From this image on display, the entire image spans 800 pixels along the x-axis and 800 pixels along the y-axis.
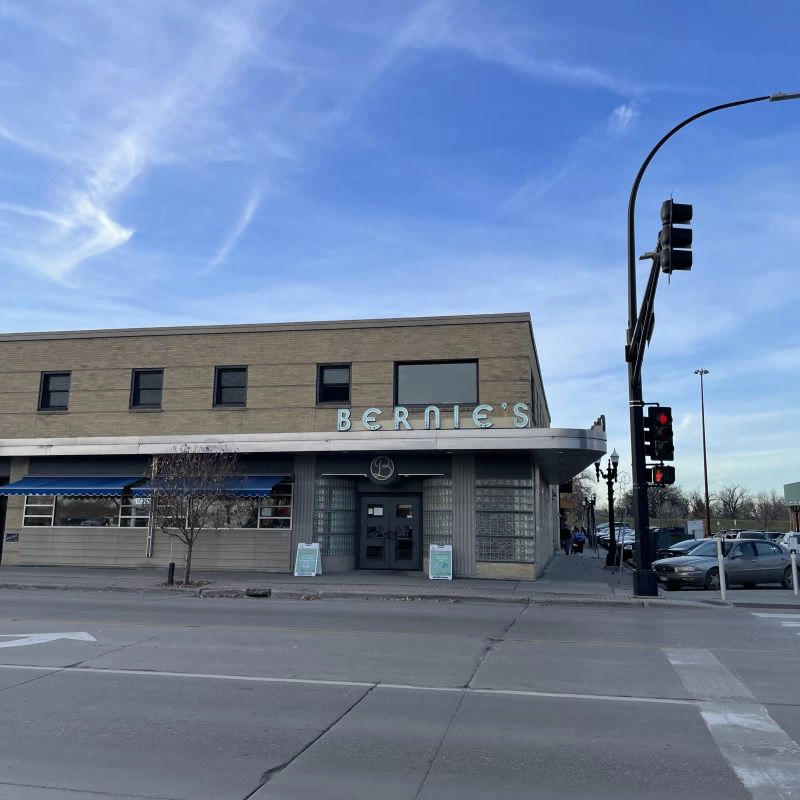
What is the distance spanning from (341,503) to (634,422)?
911 centimetres

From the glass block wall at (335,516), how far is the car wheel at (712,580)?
9.66 m

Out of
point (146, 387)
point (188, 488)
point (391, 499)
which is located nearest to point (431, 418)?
point (391, 499)

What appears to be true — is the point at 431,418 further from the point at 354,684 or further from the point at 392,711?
the point at 392,711

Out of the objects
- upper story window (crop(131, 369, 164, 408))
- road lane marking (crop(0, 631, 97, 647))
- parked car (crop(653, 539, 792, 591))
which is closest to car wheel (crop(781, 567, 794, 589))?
parked car (crop(653, 539, 792, 591))

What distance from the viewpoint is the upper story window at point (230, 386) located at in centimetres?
2288

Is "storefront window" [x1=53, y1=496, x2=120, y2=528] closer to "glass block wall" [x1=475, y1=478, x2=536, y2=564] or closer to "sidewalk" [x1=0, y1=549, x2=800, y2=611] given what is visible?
"sidewalk" [x1=0, y1=549, x2=800, y2=611]

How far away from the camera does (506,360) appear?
21.1 metres

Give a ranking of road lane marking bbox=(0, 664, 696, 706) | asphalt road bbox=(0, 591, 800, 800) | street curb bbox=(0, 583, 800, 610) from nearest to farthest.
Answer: asphalt road bbox=(0, 591, 800, 800) < road lane marking bbox=(0, 664, 696, 706) < street curb bbox=(0, 583, 800, 610)

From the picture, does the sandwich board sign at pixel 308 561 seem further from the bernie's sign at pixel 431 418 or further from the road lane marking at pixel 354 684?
the road lane marking at pixel 354 684

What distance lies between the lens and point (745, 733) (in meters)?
6.11

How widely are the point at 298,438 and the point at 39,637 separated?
1078 centimetres

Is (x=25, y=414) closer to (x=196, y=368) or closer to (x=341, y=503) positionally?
(x=196, y=368)

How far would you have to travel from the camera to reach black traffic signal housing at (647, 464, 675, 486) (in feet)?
53.1

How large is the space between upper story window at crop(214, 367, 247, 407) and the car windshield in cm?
1351
